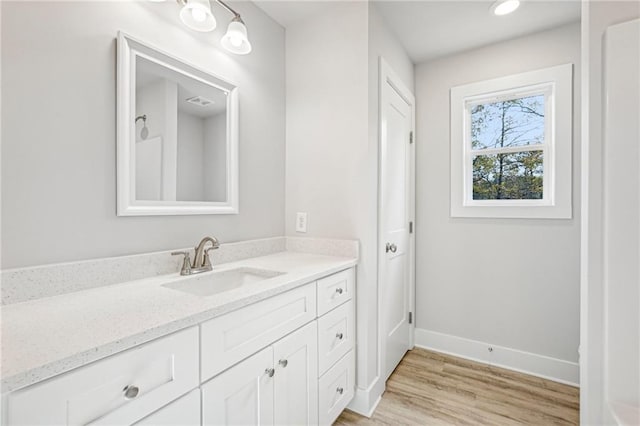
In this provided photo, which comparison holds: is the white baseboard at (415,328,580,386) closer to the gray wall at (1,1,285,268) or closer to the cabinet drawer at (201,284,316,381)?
the cabinet drawer at (201,284,316,381)

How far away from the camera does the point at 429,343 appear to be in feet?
8.45

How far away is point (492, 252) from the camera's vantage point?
2.33 metres

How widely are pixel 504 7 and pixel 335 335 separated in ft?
7.38

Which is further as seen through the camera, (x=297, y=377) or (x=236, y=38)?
(x=236, y=38)

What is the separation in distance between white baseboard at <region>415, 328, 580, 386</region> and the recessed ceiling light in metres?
2.40

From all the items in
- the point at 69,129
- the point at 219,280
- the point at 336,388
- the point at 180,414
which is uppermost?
the point at 69,129

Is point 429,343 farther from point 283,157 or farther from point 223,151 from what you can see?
point 223,151

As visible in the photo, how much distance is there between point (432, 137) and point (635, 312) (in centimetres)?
188

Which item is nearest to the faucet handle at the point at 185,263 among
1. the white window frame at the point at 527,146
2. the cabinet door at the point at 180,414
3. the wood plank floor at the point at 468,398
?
the cabinet door at the point at 180,414

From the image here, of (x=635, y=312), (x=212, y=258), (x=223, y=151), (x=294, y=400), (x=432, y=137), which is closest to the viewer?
(x=635, y=312)

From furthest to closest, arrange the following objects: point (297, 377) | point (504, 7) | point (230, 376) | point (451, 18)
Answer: point (451, 18) → point (504, 7) → point (297, 377) → point (230, 376)

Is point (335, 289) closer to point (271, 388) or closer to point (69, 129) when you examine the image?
point (271, 388)

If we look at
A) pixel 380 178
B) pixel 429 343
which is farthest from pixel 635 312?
pixel 429 343

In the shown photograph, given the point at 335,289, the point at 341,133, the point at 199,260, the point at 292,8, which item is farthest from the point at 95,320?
the point at 292,8
